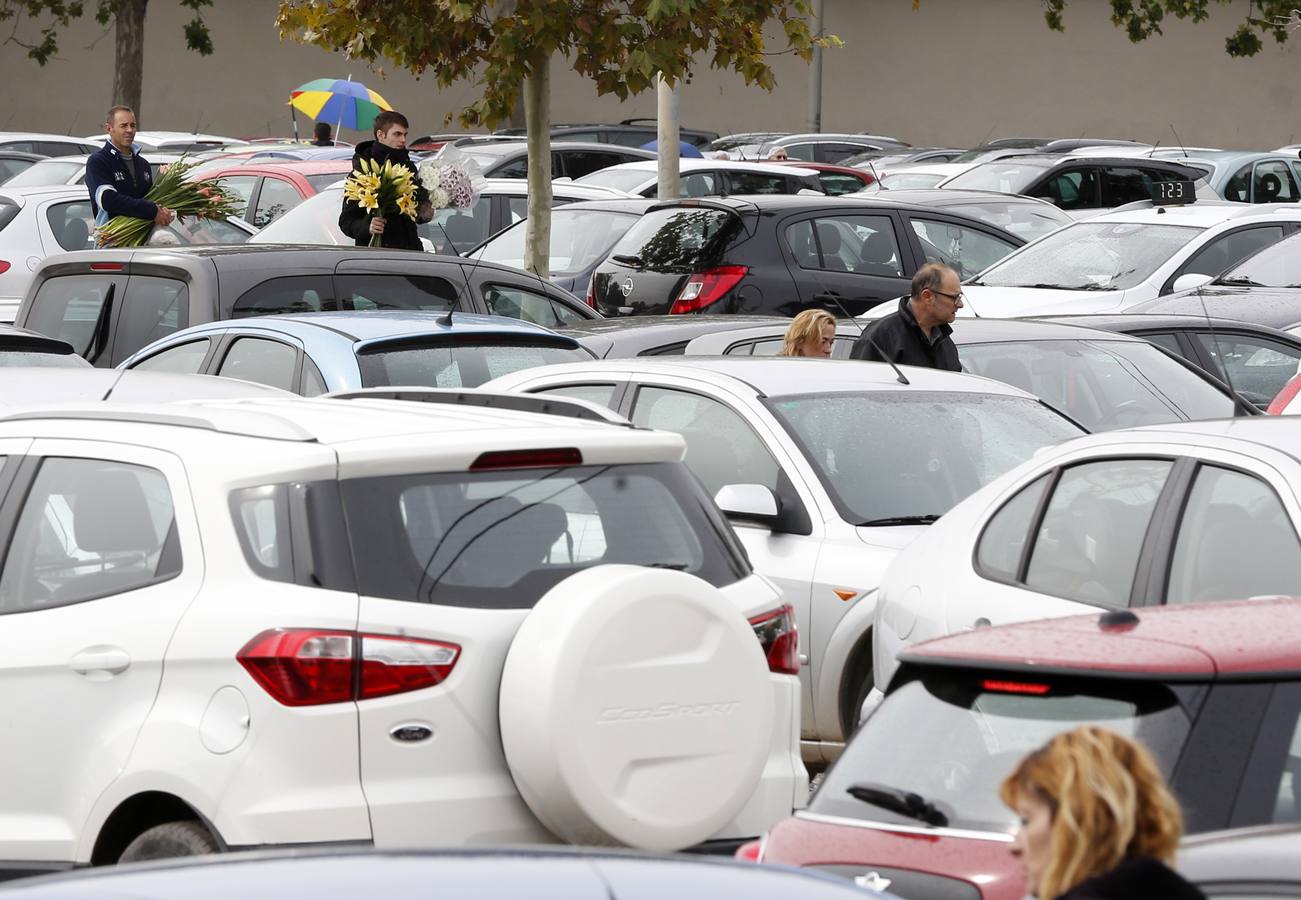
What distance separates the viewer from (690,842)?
500cm

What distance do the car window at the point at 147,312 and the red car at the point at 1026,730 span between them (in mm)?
7237

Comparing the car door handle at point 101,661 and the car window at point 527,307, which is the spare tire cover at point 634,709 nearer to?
the car door handle at point 101,661

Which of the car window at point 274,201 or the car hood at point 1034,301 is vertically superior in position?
the car window at point 274,201

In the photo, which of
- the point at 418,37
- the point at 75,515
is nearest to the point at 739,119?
the point at 418,37

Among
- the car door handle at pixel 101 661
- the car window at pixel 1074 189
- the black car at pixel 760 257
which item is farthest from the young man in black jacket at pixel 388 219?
the car window at pixel 1074 189

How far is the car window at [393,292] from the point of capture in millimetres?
10945

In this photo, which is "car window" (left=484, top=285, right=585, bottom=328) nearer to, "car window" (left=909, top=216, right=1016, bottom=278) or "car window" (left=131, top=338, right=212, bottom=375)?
"car window" (left=131, top=338, right=212, bottom=375)

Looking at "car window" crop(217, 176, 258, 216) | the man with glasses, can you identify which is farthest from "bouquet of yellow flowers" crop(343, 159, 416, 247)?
"car window" crop(217, 176, 258, 216)

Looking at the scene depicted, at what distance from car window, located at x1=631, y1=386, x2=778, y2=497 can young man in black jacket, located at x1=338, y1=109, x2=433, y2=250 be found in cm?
571

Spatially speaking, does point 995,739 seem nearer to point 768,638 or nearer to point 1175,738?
point 1175,738

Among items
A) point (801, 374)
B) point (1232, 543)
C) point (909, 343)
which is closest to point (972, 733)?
point (1232, 543)

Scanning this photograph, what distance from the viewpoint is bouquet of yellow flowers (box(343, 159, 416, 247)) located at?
13656 millimetres

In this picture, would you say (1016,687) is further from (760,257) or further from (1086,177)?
(1086,177)

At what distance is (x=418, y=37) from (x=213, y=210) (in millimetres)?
1806
